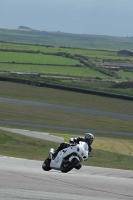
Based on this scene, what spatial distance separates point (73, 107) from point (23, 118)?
853 centimetres

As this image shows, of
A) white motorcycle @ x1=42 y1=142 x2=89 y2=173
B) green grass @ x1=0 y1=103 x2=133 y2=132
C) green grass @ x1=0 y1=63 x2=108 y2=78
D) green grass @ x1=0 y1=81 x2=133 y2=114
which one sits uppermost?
white motorcycle @ x1=42 y1=142 x2=89 y2=173

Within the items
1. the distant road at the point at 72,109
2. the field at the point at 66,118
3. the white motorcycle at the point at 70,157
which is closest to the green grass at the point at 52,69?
the field at the point at 66,118

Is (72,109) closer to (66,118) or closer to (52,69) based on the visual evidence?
(66,118)

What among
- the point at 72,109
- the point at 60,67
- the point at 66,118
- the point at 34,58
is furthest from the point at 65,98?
the point at 34,58

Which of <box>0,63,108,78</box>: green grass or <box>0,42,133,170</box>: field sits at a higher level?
<box>0,42,133,170</box>: field

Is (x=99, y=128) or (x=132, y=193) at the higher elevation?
(x=132, y=193)

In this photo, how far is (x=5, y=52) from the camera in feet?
384

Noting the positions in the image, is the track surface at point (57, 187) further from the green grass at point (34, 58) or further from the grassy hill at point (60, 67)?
the green grass at point (34, 58)

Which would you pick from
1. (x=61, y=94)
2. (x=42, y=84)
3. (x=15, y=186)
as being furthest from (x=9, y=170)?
(x=42, y=84)

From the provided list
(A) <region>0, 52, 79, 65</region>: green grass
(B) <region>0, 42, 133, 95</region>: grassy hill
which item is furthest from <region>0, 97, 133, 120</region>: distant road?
(A) <region>0, 52, 79, 65</region>: green grass

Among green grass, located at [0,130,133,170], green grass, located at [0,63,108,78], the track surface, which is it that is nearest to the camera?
the track surface

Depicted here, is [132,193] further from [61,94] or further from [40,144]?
[61,94]

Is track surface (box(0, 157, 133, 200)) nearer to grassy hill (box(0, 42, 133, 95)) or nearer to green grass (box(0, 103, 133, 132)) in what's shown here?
green grass (box(0, 103, 133, 132))

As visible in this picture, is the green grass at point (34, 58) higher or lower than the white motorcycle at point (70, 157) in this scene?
lower
